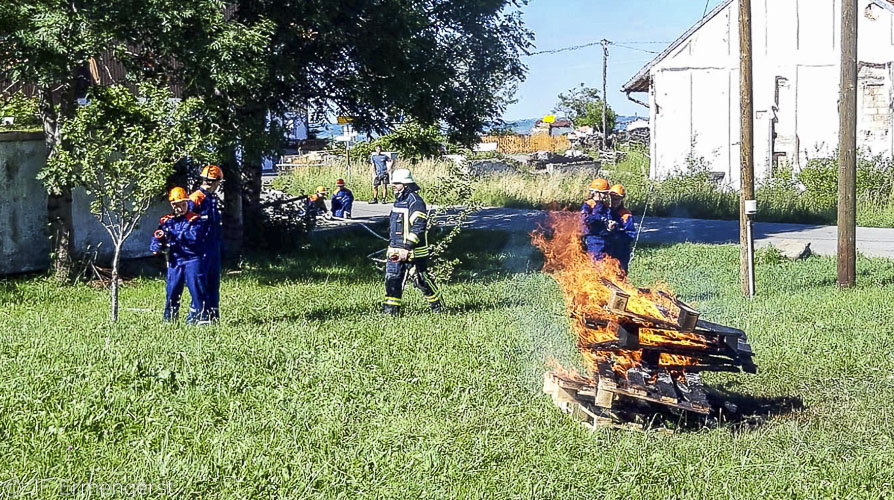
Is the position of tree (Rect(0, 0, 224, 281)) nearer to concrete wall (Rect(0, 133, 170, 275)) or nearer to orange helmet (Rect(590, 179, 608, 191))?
concrete wall (Rect(0, 133, 170, 275))

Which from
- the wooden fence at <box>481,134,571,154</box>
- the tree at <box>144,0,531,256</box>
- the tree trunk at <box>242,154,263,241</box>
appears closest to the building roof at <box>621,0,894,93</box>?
the tree at <box>144,0,531,256</box>

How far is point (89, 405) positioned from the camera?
6734 millimetres

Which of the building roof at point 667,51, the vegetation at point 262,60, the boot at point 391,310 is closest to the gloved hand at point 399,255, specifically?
the boot at point 391,310

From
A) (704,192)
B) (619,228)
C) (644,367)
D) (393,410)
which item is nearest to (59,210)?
(619,228)

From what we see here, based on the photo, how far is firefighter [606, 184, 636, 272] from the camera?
11453mm

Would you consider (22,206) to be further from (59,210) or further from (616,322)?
(616,322)

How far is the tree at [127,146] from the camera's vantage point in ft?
33.2

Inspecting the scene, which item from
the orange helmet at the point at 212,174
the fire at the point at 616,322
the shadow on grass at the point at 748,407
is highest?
the orange helmet at the point at 212,174

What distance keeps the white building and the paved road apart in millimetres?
5279

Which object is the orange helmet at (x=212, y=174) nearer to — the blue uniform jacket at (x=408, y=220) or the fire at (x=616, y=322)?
the blue uniform jacket at (x=408, y=220)

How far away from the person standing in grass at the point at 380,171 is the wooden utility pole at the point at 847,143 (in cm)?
1710

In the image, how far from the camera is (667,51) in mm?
30812

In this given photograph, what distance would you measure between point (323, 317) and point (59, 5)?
5345 millimetres

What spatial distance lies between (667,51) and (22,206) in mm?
21192
